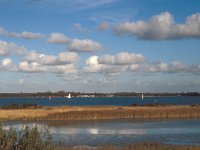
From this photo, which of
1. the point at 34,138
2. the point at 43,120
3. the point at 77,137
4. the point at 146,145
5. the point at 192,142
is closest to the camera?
the point at 34,138

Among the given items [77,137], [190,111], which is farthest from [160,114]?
[77,137]

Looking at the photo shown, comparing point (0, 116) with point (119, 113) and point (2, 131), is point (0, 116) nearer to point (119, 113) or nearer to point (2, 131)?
point (119, 113)

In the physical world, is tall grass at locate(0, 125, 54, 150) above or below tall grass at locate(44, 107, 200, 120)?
above

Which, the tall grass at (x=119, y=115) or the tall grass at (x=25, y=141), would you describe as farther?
the tall grass at (x=119, y=115)

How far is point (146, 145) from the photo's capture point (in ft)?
109

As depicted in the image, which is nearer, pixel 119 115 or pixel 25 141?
pixel 25 141

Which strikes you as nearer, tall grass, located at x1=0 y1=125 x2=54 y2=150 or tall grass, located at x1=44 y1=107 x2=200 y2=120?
tall grass, located at x1=0 y1=125 x2=54 y2=150

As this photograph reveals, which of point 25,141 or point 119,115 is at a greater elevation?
point 25,141

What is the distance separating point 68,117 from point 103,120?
5.75 m

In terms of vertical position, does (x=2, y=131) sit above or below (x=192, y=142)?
above

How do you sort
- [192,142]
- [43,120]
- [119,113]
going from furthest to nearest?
[119,113] → [43,120] → [192,142]

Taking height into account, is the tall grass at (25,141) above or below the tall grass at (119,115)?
above

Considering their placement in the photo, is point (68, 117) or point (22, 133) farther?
point (68, 117)

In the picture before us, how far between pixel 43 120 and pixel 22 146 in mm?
52035
